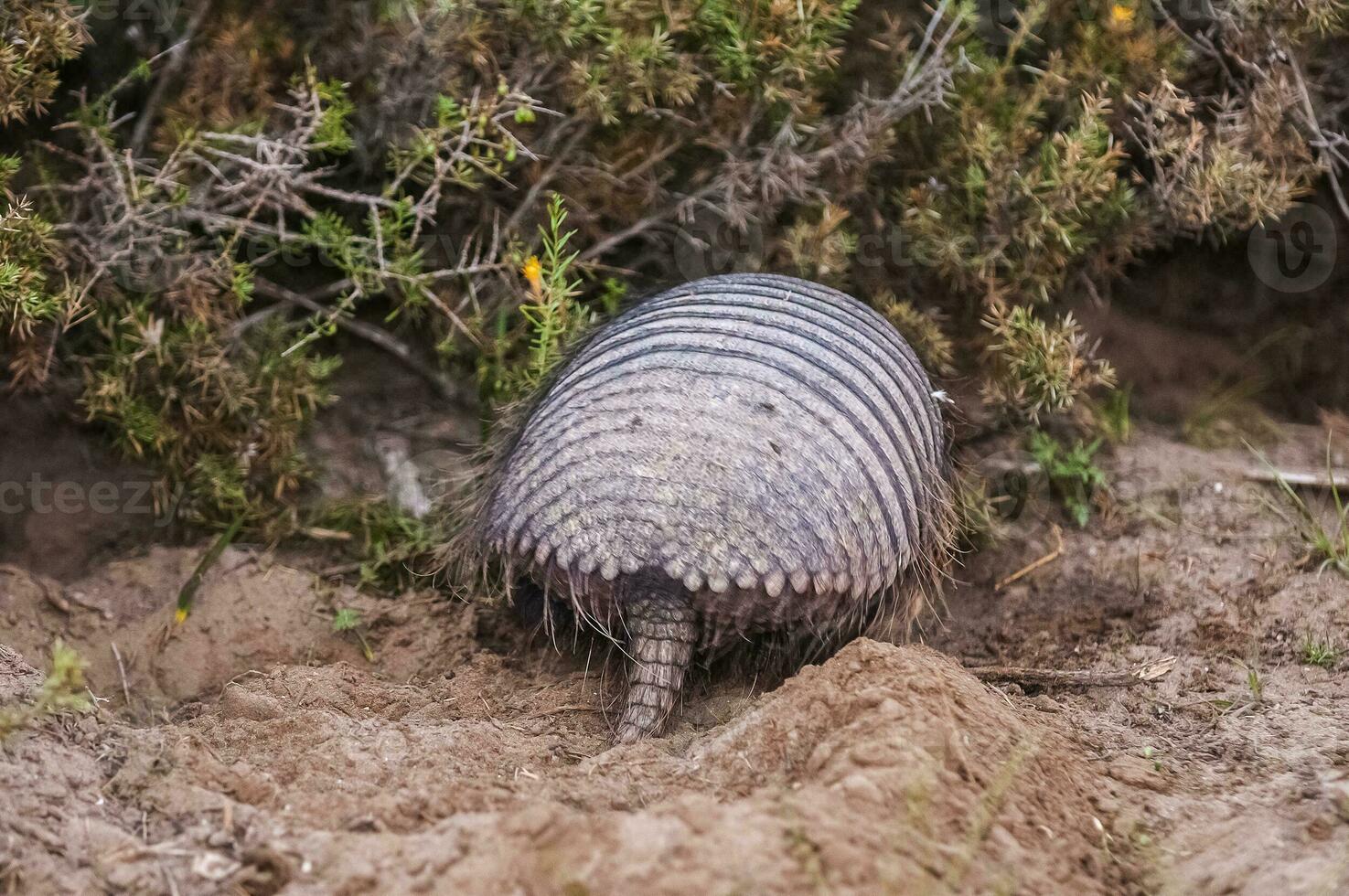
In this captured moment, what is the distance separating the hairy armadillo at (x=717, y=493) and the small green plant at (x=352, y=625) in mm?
653

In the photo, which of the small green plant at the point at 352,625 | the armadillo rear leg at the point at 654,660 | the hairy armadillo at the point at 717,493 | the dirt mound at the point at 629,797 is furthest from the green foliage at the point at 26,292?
the armadillo rear leg at the point at 654,660

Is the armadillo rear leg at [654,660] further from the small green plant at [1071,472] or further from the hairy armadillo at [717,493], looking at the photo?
the small green plant at [1071,472]

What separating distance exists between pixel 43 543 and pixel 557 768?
7.79ft

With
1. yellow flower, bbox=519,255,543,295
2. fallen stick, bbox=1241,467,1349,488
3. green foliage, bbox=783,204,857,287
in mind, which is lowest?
fallen stick, bbox=1241,467,1349,488

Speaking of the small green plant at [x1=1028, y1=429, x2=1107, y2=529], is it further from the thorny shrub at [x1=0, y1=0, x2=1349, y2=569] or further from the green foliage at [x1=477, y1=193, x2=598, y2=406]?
the green foliage at [x1=477, y1=193, x2=598, y2=406]

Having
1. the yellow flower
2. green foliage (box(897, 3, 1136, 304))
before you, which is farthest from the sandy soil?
the yellow flower

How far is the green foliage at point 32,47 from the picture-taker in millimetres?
3609

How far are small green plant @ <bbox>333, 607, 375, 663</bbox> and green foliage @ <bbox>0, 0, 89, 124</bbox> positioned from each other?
1924 mm

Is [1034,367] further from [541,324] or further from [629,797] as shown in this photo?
[629,797]

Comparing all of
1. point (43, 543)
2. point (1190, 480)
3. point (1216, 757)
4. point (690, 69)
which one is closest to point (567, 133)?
point (690, 69)

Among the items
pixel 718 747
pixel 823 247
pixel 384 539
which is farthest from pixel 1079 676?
pixel 384 539

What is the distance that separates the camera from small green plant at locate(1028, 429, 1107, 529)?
4230mm

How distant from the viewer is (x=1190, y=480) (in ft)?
14.1

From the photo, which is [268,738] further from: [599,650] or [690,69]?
[690,69]
